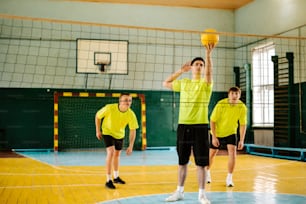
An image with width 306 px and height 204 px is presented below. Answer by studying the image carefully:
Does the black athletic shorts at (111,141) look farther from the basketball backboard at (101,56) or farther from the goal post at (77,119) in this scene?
the goal post at (77,119)

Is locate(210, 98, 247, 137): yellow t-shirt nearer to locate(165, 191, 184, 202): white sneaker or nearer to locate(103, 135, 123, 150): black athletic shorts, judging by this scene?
locate(103, 135, 123, 150): black athletic shorts

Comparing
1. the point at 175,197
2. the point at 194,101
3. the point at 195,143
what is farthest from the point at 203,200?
the point at 194,101

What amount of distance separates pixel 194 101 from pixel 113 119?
1.81 meters

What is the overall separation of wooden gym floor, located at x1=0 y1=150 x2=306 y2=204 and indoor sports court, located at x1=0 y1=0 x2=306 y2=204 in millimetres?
2737

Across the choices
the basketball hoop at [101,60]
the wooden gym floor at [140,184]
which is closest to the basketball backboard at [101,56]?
the basketball hoop at [101,60]

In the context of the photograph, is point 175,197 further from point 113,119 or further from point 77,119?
point 77,119

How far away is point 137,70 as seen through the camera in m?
15.6

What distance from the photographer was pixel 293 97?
12648 mm

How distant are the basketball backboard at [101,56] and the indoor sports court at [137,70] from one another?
35 mm

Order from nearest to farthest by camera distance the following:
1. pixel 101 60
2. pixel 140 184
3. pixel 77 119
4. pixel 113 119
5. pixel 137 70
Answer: pixel 113 119 → pixel 140 184 → pixel 101 60 → pixel 77 119 → pixel 137 70

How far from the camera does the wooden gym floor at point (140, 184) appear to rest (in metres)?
5.43

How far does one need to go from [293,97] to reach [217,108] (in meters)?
6.89

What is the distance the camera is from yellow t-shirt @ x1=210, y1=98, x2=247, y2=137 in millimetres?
6617

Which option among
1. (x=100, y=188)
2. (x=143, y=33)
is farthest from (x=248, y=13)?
(x=100, y=188)
